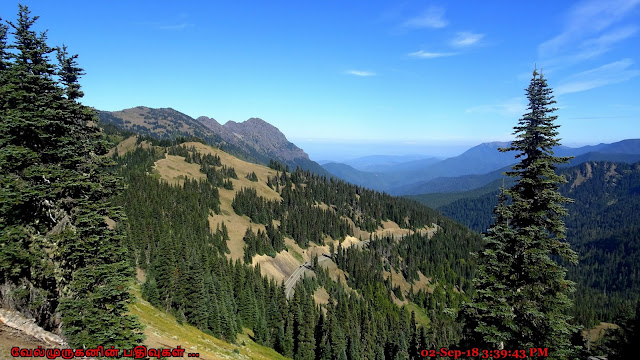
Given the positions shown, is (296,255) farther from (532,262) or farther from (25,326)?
(532,262)

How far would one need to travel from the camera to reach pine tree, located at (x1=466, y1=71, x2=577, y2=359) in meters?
19.5

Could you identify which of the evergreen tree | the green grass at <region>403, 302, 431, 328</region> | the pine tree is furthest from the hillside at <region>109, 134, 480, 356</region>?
the evergreen tree

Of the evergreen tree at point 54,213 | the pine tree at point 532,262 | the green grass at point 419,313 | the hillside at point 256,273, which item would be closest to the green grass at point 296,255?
the hillside at point 256,273

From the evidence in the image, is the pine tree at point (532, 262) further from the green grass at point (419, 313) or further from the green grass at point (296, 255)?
the green grass at point (296, 255)

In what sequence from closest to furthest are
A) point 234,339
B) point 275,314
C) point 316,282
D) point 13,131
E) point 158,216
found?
point 13,131
point 234,339
point 275,314
point 158,216
point 316,282

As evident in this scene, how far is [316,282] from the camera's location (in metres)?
145

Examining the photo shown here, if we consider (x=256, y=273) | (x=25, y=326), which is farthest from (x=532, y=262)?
(x=256, y=273)

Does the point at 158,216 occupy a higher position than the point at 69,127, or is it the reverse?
the point at 69,127

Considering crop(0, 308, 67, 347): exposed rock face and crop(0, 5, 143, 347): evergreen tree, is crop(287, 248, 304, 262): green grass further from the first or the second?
crop(0, 308, 67, 347): exposed rock face

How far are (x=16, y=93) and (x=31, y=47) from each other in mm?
3658

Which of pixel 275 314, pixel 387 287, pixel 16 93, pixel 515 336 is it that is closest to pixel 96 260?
pixel 16 93

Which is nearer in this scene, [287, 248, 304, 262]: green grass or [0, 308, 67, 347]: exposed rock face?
[0, 308, 67, 347]: exposed rock face

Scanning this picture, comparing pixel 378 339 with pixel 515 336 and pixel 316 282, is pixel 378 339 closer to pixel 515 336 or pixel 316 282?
pixel 316 282

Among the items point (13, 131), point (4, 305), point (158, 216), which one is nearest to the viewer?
point (4, 305)
